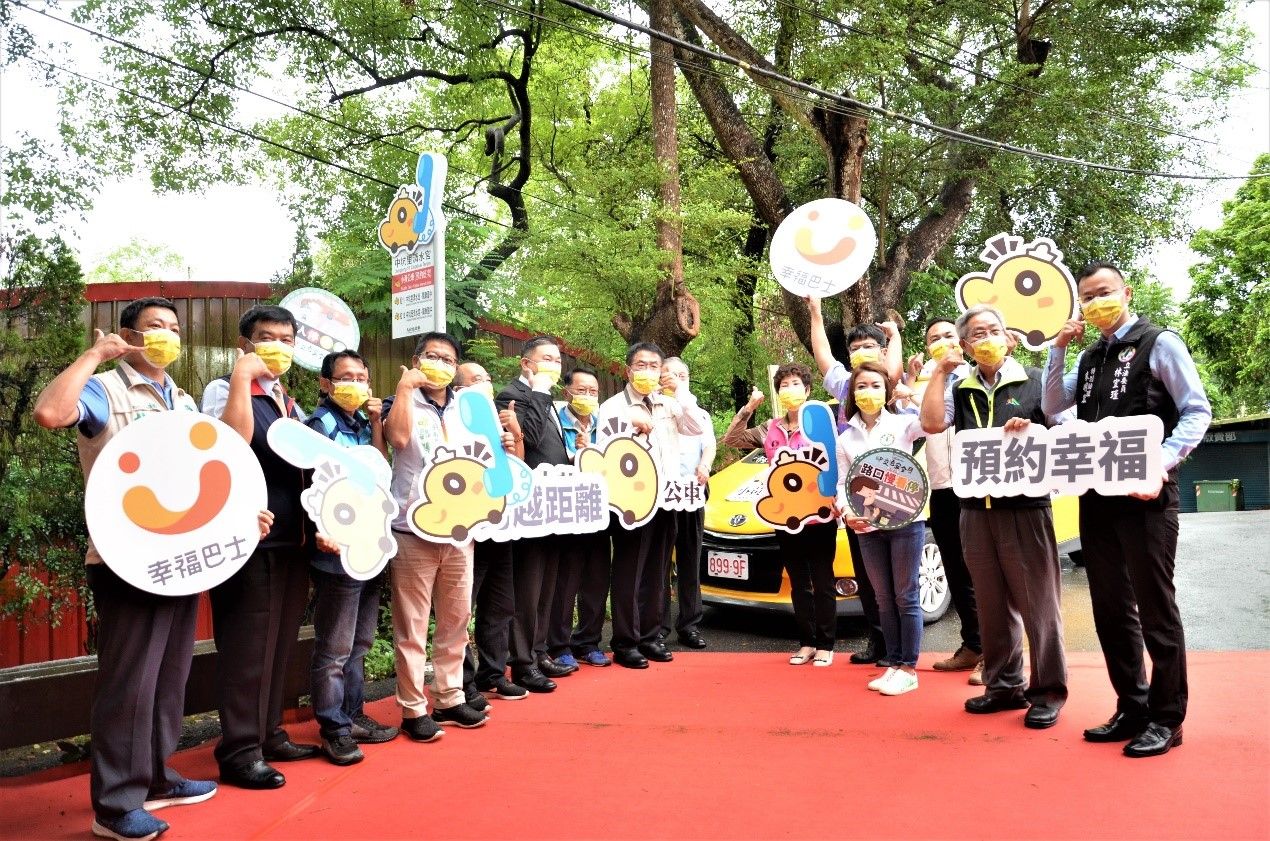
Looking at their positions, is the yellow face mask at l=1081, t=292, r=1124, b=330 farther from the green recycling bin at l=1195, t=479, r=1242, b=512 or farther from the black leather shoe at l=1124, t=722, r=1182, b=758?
the green recycling bin at l=1195, t=479, r=1242, b=512

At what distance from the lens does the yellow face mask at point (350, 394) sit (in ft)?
13.0

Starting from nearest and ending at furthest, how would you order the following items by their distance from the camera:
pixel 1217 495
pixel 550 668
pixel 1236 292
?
pixel 550 668 < pixel 1236 292 < pixel 1217 495

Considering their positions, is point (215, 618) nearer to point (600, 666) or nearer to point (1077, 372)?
point (600, 666)

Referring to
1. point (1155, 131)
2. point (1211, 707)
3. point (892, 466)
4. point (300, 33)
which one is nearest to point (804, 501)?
point (892, 466)

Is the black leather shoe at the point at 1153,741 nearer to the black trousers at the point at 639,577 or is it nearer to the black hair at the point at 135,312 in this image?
the black trousers at the point at 639,577

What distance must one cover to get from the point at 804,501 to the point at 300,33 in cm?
922

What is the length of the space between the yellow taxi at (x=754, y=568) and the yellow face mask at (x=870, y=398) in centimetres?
141

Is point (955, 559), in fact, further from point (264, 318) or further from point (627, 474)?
point (264, 318)

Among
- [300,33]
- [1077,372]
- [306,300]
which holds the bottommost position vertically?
[1077,372]

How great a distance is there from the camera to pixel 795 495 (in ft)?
18.5

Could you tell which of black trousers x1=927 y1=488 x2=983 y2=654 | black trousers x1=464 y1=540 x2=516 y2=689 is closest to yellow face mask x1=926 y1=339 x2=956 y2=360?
black trousers x1=927 y1=488 x2=983 y2=654

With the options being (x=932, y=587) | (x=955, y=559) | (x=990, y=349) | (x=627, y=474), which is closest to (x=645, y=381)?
(x=627, y=474)

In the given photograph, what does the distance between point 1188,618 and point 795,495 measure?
320 cm

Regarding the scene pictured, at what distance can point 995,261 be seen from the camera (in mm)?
4953
